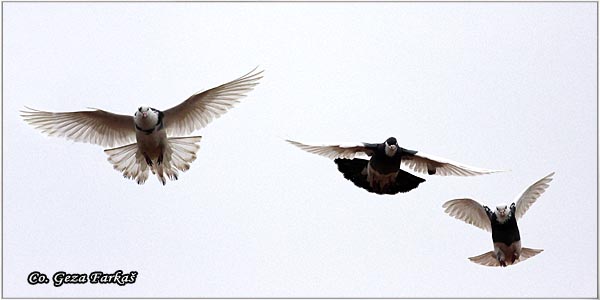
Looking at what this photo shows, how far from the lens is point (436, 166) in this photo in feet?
39.3

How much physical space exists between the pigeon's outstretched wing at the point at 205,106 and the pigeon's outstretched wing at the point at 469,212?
3576 millimetres

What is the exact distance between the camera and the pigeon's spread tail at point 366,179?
Answer: 1169 cm

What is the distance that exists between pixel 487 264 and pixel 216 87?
15.9 feet

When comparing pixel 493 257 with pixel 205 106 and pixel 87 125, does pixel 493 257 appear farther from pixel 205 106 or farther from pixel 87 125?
pixel 87 125

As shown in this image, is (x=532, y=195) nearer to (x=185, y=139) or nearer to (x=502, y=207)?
(x=502, y=207)

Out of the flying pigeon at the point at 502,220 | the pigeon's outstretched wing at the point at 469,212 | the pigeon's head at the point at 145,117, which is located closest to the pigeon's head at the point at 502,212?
the flying pigeon at the point at 502,220

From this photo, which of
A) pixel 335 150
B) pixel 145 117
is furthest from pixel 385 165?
pixel 145 117

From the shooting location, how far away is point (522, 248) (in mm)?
12938

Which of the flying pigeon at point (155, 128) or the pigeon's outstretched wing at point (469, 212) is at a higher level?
the flying pigeon at point (155, 128)

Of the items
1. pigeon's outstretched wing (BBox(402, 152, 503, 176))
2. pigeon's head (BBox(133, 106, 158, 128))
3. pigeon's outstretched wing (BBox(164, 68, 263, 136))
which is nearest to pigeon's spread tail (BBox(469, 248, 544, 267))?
pigeon's outstretched wing (BBox(402, 152, 503, 176))

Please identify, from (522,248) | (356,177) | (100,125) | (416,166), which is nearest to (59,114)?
(100,125)

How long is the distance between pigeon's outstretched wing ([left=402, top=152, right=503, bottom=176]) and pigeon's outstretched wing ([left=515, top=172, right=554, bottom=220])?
1290 mm

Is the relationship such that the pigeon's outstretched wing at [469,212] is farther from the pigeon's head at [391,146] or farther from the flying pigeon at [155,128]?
the flying pigeon at [155,128]

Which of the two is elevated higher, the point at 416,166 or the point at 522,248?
the point at 416,166
